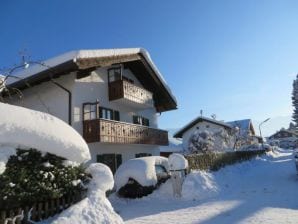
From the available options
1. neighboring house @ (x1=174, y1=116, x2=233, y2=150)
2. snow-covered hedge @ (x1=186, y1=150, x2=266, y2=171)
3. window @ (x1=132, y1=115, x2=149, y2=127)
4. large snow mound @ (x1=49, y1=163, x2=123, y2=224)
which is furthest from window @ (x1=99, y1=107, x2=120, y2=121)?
neighboring house @ (x1=174, y1=116, x2=233, y2=150)

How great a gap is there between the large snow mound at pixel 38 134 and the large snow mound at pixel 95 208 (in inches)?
30.4

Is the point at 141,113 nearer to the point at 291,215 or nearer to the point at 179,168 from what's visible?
the point at 179,168

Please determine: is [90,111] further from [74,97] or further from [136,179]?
[136,179]

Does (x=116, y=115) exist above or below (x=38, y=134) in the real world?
above

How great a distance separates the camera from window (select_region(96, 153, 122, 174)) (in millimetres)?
19453

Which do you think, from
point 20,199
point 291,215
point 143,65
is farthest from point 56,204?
point 143,65

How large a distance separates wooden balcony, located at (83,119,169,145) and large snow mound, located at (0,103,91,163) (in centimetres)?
901

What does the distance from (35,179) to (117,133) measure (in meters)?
11.9

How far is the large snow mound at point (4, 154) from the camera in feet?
22.1

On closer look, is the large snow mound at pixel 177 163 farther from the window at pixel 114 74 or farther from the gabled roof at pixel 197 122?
the gabled roof at pixel 197 122

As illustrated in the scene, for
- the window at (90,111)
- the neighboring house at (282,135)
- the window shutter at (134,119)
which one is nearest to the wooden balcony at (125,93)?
the window shutter at (134,119)

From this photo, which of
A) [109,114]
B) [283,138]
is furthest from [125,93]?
[283,138]

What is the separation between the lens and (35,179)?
24.4 feet

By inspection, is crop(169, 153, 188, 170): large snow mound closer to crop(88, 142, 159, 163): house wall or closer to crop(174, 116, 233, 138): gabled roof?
crop(88, 142, 159, 163): house wall
